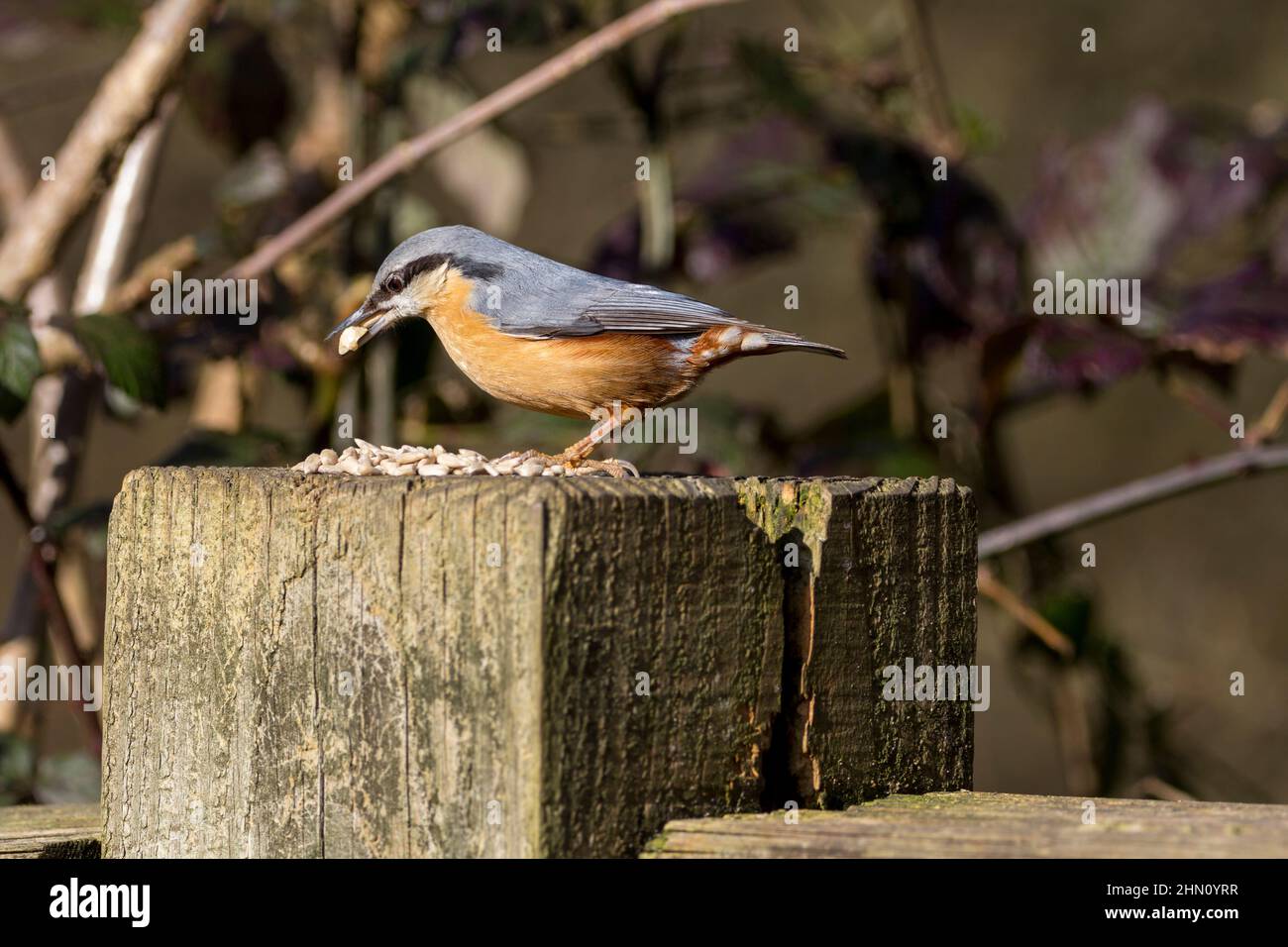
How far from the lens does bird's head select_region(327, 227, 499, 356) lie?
2.55m

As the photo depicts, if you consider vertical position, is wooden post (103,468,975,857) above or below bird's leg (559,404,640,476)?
below

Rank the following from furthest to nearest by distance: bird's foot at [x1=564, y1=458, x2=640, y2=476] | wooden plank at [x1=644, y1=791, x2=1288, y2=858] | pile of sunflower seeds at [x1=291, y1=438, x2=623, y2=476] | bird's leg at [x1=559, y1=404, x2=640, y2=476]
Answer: bird's leg at [x1=559, y1=404, x2=640, y2=476] < bird's foot at [x1=564, y1=458, x2=640, y2=476] < pile of sunflower seeds at [x1=291, y1=438, x2=623, y2=476] < wooden plank at [x1=644, y1=791, x2=1288, y2=858]

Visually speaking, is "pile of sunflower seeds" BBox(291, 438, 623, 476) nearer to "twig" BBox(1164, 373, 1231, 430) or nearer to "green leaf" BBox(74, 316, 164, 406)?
"green leaf" BBox(74, 316, 164, 406)

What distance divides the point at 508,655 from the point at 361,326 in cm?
136

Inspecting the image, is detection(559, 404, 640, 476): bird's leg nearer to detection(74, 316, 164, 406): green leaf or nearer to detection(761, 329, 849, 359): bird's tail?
detection(761, 329, 849, 359): bird's tail

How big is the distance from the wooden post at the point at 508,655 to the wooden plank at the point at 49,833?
0.04m

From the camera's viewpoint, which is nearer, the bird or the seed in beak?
the bird

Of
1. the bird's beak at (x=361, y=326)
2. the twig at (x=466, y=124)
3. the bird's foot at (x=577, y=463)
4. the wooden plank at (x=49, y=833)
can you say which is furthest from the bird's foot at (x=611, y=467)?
the twig at (x=466, y=124)

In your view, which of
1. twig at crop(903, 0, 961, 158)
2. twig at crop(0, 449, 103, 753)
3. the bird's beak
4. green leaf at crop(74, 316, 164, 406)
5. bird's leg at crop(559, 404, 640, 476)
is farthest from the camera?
twig at crop(903, 0, 961, 158)

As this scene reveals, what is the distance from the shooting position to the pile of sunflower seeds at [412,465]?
6.13 feet

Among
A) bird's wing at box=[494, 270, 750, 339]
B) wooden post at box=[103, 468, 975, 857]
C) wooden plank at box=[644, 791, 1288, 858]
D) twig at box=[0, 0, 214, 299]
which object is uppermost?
twig at box=[0, 0, 214, 299]

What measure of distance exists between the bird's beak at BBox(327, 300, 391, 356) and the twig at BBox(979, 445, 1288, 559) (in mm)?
1287

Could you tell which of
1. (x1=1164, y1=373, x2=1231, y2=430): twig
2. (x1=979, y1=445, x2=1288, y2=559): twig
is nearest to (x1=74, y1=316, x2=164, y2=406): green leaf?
(x1=979, y1=445, x2=1288, y2=559): twig
